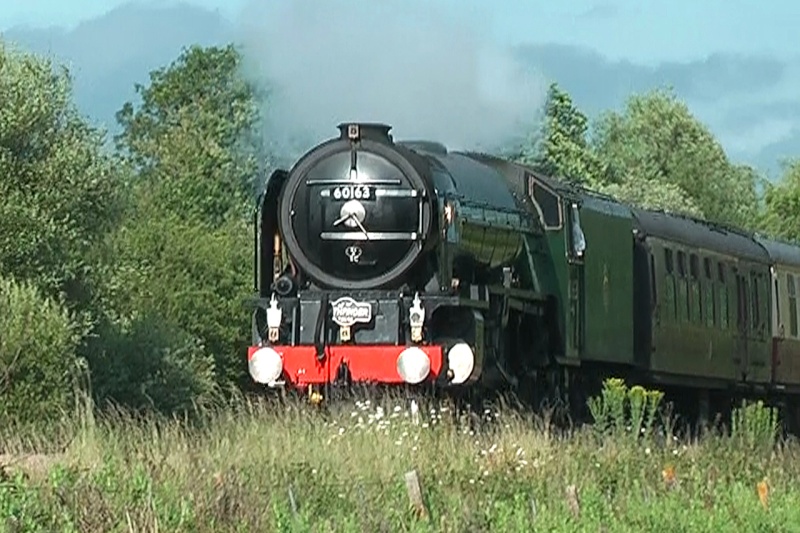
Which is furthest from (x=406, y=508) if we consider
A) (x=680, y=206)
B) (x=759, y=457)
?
(x=680, y=206)

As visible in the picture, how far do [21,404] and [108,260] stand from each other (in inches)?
305

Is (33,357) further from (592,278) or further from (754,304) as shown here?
(754,304)

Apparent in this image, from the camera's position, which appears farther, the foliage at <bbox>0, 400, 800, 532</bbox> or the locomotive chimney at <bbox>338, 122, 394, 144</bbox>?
the locomotive chimney at <bbox>338, 122, 394, 144</bbox>

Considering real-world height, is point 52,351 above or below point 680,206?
below

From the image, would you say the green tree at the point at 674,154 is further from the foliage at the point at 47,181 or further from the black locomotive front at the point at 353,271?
the black locomotive front at the point at 353,271

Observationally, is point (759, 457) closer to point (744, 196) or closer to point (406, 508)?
point (406, 508)

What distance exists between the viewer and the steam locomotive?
18844 mm

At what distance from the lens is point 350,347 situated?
61.5ft

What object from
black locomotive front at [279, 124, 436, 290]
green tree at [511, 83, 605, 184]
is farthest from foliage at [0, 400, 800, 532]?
green tree at [511, 83, 605, 184]

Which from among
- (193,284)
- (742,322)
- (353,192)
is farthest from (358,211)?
(193,284)

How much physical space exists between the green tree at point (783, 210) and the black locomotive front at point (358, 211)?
2189 inches

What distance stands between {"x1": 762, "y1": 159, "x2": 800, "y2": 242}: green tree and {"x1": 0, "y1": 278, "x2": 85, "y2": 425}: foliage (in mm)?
51991

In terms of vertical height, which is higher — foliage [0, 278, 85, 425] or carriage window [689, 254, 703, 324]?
carriage window [689, 254, 703, 324]

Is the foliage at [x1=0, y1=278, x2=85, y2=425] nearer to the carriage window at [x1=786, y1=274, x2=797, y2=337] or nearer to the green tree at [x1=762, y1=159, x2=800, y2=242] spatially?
the carriage window at [x1=786, y1=274, x2=797, y2=337]
